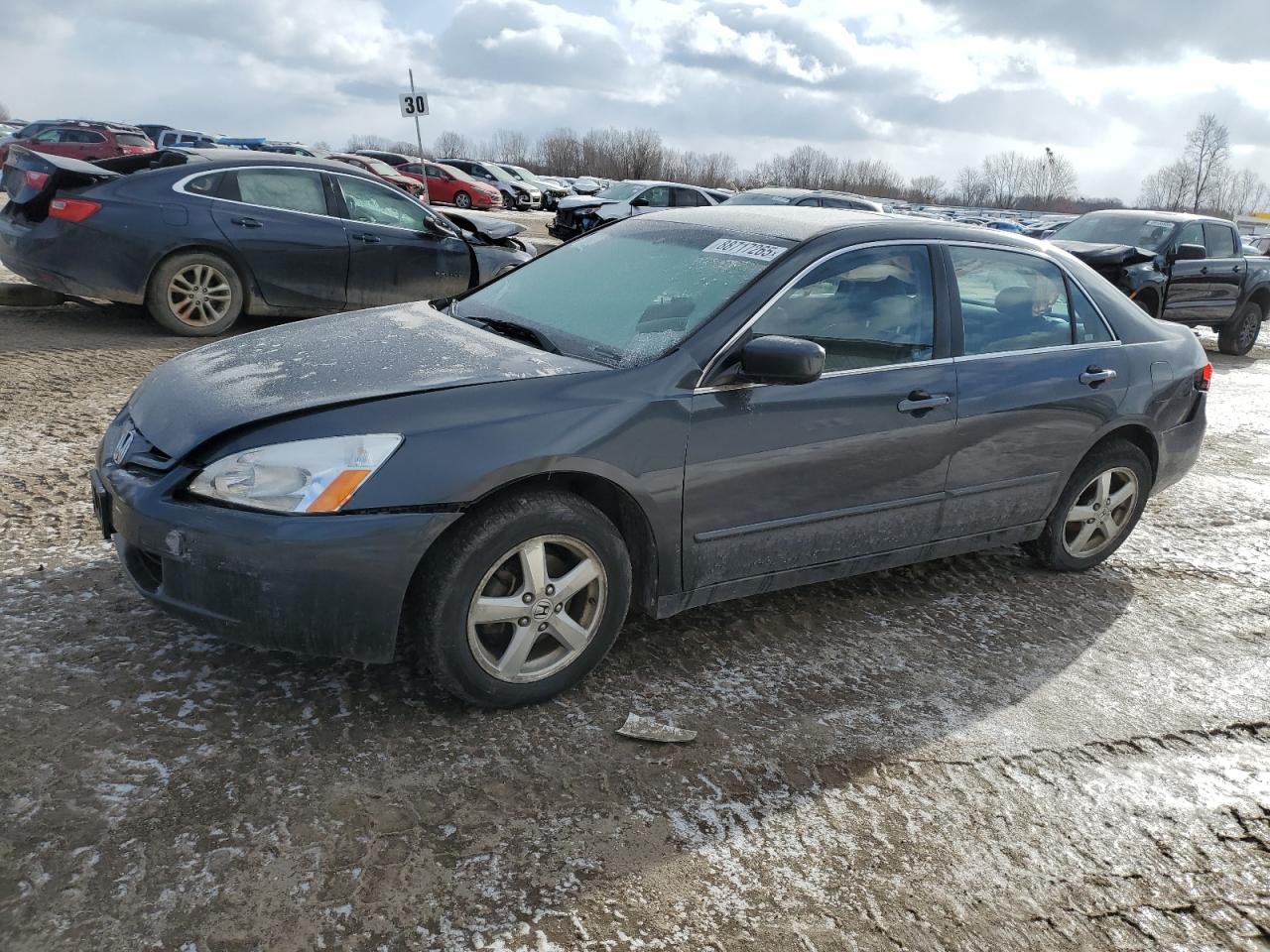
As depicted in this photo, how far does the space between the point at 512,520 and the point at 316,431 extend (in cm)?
61

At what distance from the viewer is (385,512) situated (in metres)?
2.81

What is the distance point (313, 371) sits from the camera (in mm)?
3291

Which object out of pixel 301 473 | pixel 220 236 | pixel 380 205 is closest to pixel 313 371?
pixel 301 473

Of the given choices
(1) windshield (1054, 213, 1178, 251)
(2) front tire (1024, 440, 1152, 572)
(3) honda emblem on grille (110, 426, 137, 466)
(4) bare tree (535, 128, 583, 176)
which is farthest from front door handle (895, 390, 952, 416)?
(4) bare tree (535, 128, 583, 176)

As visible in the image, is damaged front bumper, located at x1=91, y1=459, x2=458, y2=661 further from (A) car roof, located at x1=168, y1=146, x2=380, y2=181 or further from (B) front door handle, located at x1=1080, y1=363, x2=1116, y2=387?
(A) car roof, located at x1=168, y1=146, x2=380, y2=181

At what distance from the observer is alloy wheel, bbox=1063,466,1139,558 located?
4625 mm

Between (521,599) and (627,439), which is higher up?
(627,439)

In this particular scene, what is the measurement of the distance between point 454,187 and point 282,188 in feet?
78.0

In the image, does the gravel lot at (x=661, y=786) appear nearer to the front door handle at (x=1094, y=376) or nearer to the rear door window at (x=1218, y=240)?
the front door handle at (x=1094, y=376)

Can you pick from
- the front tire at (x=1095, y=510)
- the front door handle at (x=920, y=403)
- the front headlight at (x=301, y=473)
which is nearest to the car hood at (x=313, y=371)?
the front headlight at (x=301, y=473)

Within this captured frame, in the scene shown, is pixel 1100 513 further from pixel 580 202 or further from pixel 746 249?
pixel 580 202

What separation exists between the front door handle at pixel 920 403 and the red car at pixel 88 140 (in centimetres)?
2732

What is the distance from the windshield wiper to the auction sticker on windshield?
0.74m

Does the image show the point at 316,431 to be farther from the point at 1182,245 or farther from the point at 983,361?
the point at 1182,245
